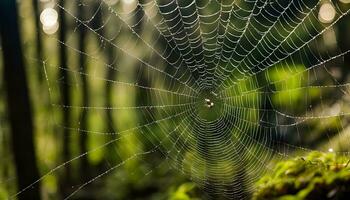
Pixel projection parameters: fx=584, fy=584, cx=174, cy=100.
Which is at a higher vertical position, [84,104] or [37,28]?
[37,28]

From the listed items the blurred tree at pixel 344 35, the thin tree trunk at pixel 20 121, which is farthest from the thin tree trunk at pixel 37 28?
the blurred tree at pixel 344 35

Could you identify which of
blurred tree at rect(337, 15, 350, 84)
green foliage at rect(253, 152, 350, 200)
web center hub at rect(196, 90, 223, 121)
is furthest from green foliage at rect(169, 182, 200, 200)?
blurred tree at rect(337, 15, 350, 84)

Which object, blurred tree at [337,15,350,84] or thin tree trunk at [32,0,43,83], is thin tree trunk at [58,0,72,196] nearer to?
thin tree trunk at [32,0,43,83]

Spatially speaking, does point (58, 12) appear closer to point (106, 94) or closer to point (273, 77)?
point (106, 94)

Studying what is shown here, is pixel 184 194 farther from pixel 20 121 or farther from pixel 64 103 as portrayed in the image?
pixel 64 103

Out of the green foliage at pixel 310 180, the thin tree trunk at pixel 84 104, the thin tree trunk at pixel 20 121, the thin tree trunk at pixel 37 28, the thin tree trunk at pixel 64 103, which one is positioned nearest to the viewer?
the green foliage at pixel 310 180

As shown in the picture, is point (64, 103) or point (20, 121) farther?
point (64, 103)

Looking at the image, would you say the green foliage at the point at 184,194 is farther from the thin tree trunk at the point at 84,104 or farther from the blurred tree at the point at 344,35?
the thin tree trunk at the point at 84,104

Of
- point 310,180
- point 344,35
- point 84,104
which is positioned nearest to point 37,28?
Result: point 84,104

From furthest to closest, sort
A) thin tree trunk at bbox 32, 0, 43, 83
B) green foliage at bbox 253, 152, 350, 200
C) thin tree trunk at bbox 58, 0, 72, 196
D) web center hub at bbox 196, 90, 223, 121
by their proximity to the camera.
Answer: thin tree trunk at bbox 58, 0, 72, 196 < thin tree trunk at bbox 32, 0, 43, 83 < web center hub at bbox 196, 90, 223, 121 < green foliage at bbox 253, 152, 350, 200
